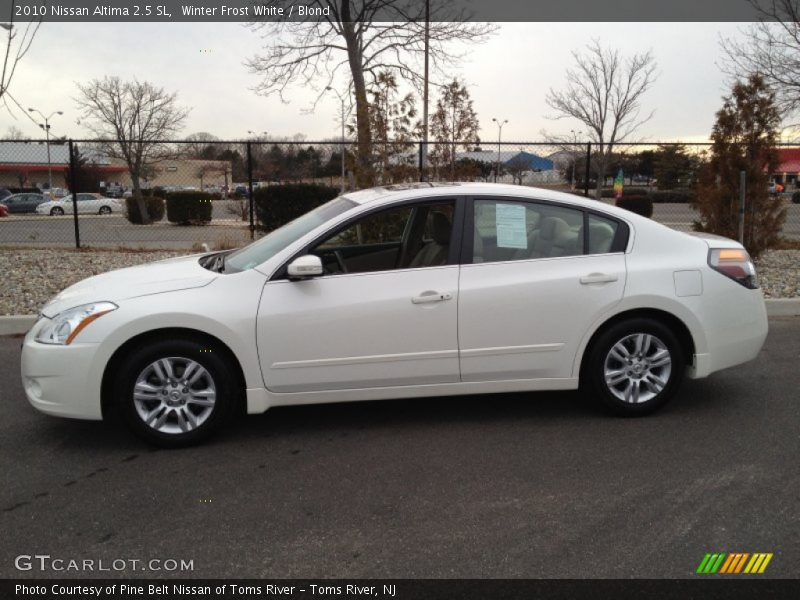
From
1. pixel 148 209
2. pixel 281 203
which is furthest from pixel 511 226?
pixel 148 209

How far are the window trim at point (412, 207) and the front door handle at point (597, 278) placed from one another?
847mm

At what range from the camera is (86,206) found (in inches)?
1535

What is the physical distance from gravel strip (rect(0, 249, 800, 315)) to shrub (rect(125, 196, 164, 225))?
13.7 metres

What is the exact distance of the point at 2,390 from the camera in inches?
214

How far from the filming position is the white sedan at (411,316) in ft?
13.5

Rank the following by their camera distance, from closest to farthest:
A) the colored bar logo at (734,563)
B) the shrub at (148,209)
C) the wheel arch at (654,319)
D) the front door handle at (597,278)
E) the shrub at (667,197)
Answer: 1. the colored bar logo at (734,563)
2. the front door handle at (597,278)
3. the wheel arch at (654,319)
4. the shrub at (148,209)
5. the shrub at (667,197)

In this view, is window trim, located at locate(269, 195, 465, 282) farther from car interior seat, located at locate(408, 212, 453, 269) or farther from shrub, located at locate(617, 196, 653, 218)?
shrub, located at locate(617, 196, 653, 218)

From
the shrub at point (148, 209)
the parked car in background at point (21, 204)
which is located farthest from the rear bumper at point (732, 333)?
the parked car in background at point (21, 204)

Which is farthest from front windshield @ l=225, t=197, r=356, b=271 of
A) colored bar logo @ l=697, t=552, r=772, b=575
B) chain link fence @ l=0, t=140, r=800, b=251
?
chain link fence @ l=0, t=140, r=800, b=251

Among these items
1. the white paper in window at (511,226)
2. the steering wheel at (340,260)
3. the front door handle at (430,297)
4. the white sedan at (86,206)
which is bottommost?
the front door handle at (430,297)

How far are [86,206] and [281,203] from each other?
2805 cm

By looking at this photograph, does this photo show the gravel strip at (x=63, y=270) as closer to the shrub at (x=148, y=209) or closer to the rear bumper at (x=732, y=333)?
the rear bumper at (x=732, y=333)

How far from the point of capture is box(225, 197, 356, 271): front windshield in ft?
14.9
